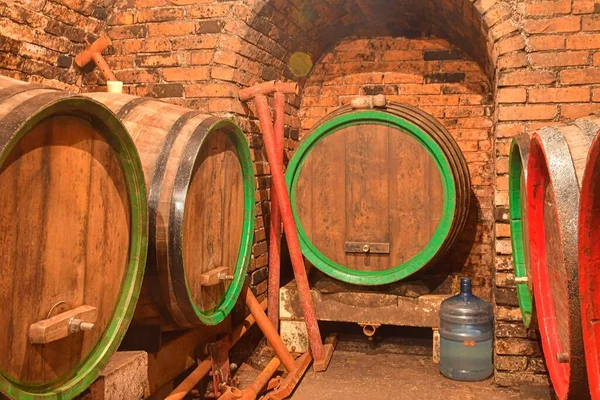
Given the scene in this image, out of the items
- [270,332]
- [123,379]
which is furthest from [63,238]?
[270,332]

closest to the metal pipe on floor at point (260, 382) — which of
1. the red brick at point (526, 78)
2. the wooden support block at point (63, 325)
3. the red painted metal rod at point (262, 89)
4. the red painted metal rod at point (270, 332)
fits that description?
the red painted metal rod at point (270, 332)

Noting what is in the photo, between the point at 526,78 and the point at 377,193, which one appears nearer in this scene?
the point at 526,78

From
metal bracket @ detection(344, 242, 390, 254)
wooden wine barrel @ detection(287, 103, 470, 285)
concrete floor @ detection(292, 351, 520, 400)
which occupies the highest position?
wooden wine barrel @ detection(287, 103, 470, 285)

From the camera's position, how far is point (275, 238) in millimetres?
3143

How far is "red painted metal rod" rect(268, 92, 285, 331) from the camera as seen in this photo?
10.1 feet

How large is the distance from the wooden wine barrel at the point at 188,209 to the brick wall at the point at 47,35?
26.5 inches

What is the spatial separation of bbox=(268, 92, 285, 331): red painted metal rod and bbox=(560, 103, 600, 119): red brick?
1417 mm

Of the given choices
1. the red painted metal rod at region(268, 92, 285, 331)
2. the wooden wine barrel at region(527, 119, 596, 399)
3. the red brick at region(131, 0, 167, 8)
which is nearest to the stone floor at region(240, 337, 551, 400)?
the red painted metal rod at region(268, 92, 285, 331)

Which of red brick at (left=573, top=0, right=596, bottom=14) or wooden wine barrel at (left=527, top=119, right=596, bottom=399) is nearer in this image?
wooden wine barrel at (left=527, top=119, right=596, bottom=399)

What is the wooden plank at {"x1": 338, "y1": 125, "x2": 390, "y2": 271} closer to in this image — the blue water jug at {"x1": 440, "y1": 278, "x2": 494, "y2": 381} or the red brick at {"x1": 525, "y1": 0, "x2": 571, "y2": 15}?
the blue water jug at {"x1": 440, "y1": 278, "x2": 494, "y2": 381}

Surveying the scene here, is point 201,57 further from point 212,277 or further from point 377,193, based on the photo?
point 212,277

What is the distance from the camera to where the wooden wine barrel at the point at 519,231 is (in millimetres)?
2189

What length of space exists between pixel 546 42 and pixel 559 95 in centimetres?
26

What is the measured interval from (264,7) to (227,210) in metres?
1.29
